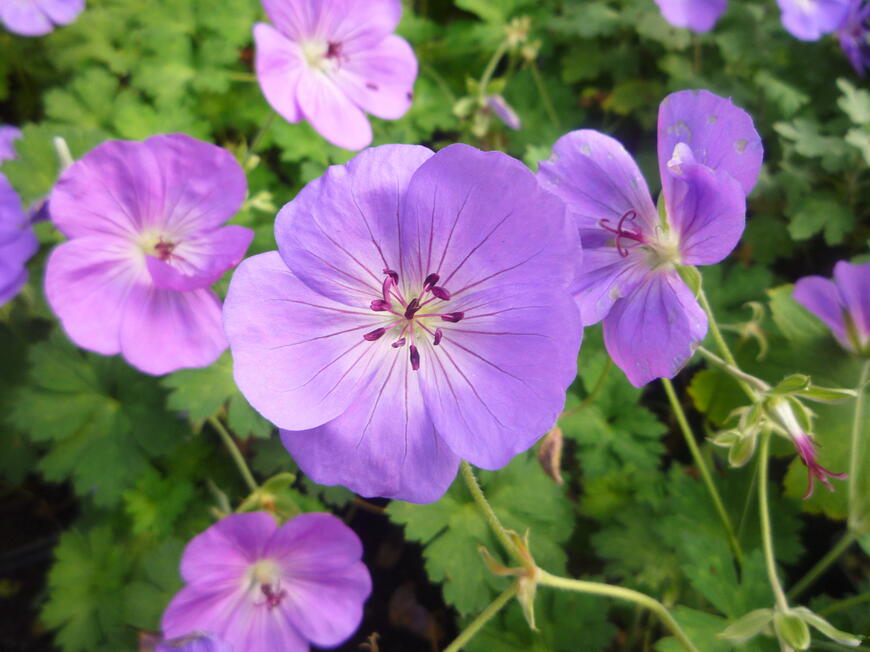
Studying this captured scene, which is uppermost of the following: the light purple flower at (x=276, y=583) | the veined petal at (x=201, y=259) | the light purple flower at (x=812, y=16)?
the light purple flower at (x=812, y=16)

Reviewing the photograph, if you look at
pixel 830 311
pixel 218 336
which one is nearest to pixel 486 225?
pixel 218 336

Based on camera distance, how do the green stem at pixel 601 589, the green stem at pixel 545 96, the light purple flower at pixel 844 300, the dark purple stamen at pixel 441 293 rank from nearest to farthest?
1. the dark purple stamen at pixel 441 293
2. the green stem at pixel 601 589
3. the light purple flower at pixel 844 300
4. the green stem at pixel 545 96

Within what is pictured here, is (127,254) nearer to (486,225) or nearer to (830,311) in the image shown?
(486,225)

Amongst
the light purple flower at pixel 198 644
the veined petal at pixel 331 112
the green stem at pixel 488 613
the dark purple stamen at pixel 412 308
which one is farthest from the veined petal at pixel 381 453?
the veined petal at pixel 331 112

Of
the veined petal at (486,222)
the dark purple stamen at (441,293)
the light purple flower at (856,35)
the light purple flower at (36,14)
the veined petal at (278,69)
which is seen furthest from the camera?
the light purple flower at (856,35)

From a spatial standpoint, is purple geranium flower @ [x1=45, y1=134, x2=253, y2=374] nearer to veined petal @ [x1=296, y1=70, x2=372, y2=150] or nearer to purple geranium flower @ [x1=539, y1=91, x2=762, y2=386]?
veined petal @ [x1=296, y1=70, x2=372, y2=150]

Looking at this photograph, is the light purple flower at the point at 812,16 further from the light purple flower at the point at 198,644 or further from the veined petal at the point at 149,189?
the light purple flower at the point at 198,644

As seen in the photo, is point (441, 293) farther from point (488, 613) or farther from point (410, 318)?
point (488, 613)

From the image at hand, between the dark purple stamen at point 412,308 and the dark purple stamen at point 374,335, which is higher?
the dark purple stamen at point 412,308

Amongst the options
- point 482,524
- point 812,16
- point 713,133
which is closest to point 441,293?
point 713,133
